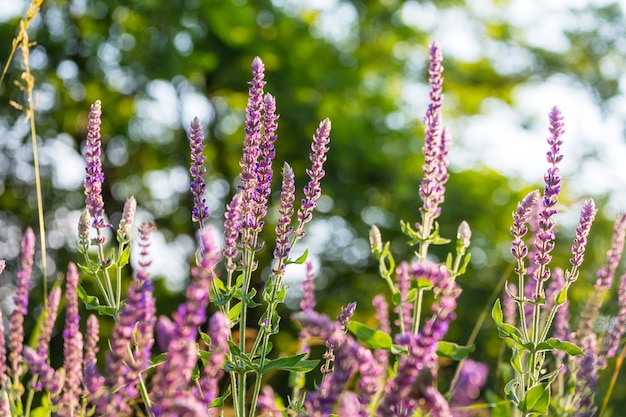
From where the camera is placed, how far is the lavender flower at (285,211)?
2170 mm

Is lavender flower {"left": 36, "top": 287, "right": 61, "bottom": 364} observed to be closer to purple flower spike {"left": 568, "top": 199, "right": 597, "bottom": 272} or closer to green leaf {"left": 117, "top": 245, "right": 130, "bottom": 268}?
green leaf {"left": 117, "top": 245, "right": 130, "bottom": 268}

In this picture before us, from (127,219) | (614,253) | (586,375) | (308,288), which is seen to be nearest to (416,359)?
(127,219)

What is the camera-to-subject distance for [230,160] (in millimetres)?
19031

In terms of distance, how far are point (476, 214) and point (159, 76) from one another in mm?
6491

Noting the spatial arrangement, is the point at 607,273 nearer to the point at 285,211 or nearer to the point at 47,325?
the point at 285,211

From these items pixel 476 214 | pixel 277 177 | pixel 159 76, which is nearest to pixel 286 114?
pixel 277 177

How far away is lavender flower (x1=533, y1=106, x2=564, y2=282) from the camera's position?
209cm

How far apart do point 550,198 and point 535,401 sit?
485mm

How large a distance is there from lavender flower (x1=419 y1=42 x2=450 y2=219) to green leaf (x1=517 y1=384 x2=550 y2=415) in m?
0.58

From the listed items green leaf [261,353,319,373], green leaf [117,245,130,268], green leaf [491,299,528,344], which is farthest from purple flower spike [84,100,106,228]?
green leaf [491,299,528,344]

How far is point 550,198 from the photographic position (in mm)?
2104

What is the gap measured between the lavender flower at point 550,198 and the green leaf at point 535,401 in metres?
0.29

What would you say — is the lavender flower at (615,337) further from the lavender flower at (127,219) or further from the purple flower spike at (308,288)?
the lavender flower at (127,219)

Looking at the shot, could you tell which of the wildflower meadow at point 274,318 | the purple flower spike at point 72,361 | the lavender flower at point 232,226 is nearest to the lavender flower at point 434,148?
the wildflower meadow at point 274,318
